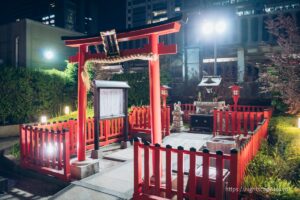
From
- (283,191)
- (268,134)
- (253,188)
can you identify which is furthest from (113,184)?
(268,134)

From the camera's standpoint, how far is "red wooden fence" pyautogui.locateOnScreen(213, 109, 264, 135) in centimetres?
1066

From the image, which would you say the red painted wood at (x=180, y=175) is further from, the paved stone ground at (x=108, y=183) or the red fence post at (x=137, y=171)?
the paved stone ground at (x=108, y=183)

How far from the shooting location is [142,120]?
11.8m

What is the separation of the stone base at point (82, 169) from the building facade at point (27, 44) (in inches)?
653

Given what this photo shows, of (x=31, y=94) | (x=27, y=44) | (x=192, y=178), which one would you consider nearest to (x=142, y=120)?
(x=192, y=178)

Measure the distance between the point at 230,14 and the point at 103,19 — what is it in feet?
79.3

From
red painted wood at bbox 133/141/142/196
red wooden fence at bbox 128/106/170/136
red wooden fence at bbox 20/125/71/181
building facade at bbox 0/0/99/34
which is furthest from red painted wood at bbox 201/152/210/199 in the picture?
building facade at bbox 0/0/99/34

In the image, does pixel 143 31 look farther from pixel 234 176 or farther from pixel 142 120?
pixel 142 120

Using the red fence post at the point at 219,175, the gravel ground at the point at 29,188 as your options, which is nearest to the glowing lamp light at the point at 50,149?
the gravel ground at the point at 29,188

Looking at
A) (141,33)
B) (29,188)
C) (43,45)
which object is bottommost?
(29,188)

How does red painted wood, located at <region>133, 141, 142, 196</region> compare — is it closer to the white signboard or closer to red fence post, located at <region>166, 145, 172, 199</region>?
red fence post, located at <region>166, 145, 172, 199</region>

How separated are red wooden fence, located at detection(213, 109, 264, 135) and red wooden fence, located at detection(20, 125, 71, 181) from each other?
7.56 m

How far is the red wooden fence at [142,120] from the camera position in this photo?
1140 centimetres

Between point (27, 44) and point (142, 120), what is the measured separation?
569 inches
